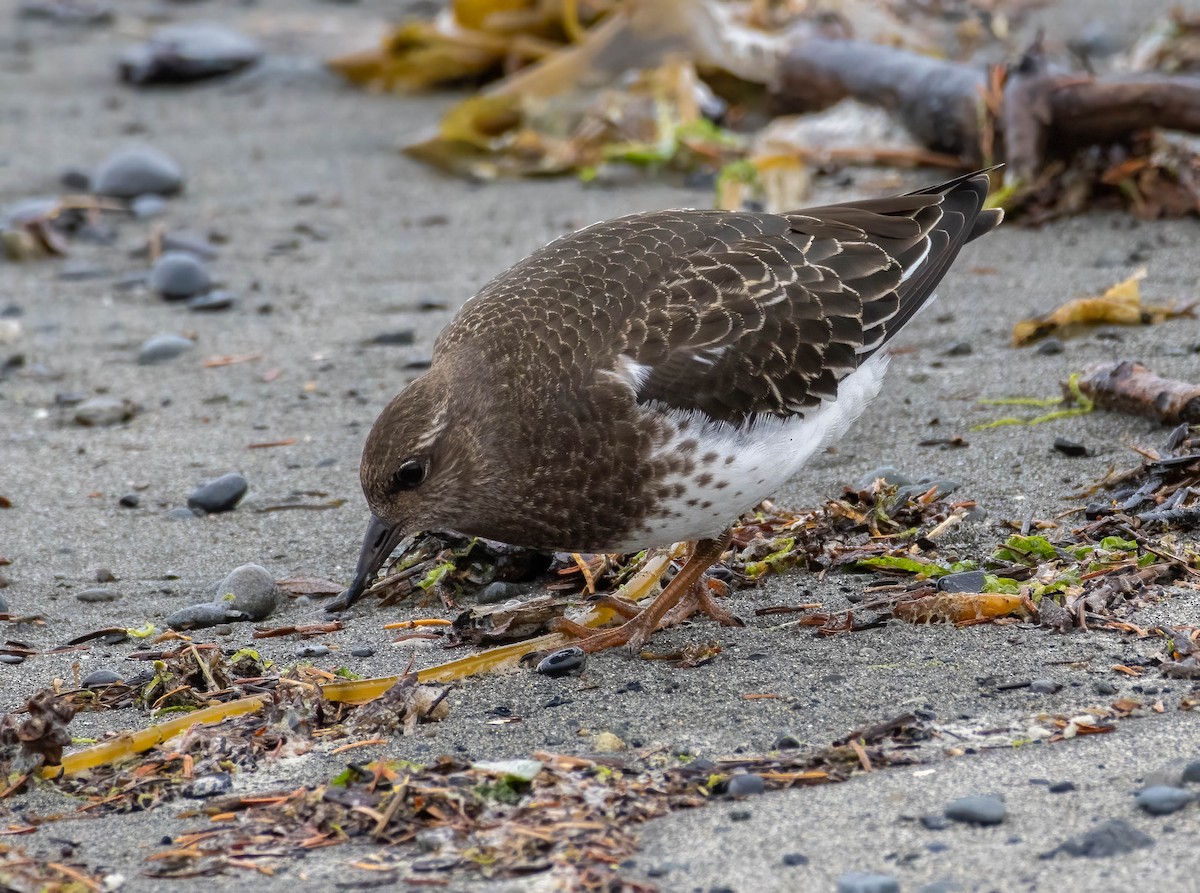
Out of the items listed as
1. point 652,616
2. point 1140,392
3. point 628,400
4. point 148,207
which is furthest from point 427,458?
point 148,207

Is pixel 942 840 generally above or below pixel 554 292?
below

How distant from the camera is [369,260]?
28.4ft

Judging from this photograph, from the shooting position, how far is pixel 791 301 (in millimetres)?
5059

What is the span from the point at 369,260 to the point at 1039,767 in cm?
576

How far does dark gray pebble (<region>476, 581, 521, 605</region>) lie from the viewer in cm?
533

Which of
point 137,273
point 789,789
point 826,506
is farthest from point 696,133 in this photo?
point 789,789

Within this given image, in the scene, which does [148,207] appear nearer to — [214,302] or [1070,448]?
[214,302]

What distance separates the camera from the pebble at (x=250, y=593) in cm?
525

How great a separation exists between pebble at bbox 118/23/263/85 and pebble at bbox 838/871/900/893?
1008cm

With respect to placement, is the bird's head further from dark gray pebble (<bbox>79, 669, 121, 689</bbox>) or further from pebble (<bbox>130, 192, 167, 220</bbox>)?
pebble (<bbox>130, 192, 167, 220</bbox>)

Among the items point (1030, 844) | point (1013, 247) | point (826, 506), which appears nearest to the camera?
point (1030, 844)

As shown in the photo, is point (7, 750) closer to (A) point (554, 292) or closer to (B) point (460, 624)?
(B) point (460, 624)

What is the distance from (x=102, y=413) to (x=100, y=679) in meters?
2.56

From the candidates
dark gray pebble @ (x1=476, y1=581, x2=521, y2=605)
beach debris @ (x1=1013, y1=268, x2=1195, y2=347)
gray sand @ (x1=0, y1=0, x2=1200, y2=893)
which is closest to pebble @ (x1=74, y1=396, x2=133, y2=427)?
gray sand @ (x1=0, y1=0, x2=1200, y2=893)
